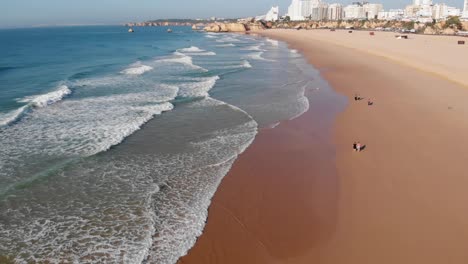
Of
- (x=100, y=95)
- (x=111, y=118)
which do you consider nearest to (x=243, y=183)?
(x=111, y=118)

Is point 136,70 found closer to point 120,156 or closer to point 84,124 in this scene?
point 84,124

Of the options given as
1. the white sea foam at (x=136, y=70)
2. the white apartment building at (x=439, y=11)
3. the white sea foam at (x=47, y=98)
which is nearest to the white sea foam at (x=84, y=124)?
the white sea foam at (x=47, y=98)

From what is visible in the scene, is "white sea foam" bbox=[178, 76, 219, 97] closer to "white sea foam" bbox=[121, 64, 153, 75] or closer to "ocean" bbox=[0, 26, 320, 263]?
"ocean" bbox=[0, 26, 320, 263]

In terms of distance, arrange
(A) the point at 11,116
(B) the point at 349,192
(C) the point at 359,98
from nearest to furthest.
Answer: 1. (B) the point at 349,192
2. (A) the point at 11,116
3. (C) the point at 359,98

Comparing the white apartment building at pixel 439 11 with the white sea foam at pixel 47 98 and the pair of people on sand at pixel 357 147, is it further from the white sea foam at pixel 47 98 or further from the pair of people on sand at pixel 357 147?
the pair of people on sand at pixel 357 147

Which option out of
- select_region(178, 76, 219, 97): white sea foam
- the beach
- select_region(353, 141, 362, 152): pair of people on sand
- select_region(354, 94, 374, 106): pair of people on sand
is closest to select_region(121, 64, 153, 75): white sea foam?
select_region(178, 76, 219, 97): white sea foam

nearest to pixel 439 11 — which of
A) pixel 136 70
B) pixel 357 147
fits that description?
pixel 136 70
